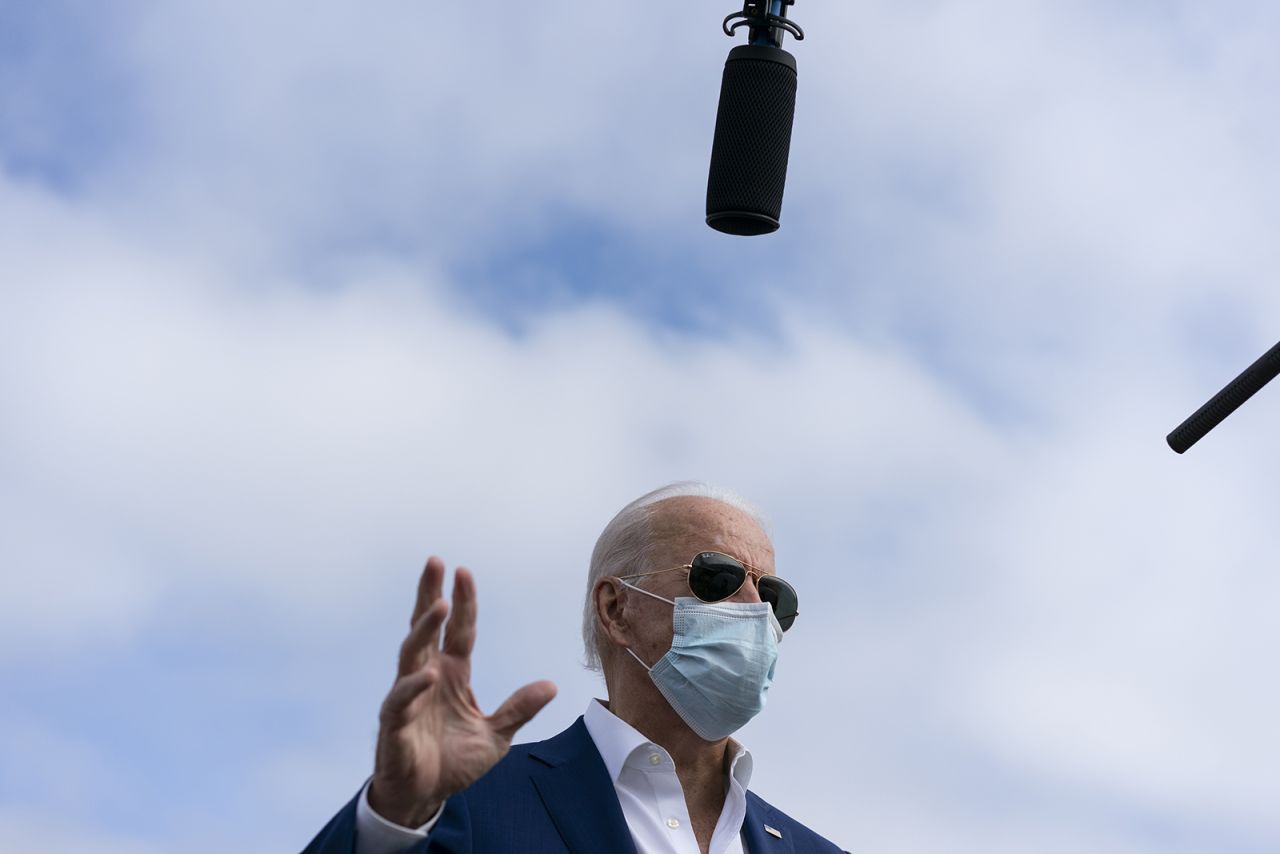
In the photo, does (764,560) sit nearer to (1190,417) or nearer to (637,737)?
(637,737)

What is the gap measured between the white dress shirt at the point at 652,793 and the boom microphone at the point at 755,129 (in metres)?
1.75

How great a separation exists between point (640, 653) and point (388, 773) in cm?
198

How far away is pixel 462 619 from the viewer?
406 cm

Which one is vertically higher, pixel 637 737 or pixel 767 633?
pixel 767 633

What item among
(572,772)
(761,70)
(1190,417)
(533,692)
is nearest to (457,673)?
(533,692)

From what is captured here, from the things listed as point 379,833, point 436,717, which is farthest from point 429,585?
point 379,833

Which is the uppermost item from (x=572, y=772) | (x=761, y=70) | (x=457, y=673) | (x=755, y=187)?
(x=761, y=70)

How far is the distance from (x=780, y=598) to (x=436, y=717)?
2.24 m

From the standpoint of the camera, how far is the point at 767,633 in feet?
19.6

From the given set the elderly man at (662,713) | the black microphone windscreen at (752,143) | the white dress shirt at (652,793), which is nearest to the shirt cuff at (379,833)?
the elderly man at (662,713)

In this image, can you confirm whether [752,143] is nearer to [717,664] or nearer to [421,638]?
[717,664]

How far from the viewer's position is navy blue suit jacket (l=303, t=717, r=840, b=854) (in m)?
5.08

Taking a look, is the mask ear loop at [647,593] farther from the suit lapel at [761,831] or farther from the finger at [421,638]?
the finger at [421,638]

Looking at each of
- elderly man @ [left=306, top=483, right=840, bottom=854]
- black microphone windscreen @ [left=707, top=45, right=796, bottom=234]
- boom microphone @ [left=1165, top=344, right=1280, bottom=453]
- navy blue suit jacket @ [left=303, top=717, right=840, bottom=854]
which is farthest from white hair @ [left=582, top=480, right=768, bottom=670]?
boom microphone @ [left=1165, top=344, right=1280, bottom=453]
